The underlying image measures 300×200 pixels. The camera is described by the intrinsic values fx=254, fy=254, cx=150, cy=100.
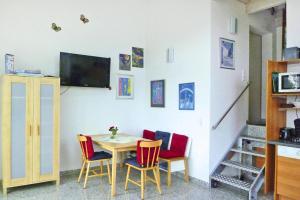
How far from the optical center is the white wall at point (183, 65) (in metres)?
4.40

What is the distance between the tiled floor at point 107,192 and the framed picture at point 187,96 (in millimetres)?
1395

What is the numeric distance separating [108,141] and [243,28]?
3.29 m

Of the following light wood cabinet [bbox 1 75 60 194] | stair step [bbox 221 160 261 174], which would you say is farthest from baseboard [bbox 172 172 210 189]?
light wood cabinet [bbox 1 75 60 194]

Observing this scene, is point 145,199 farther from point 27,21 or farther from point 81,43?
point 27,21

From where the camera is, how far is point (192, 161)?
4.62 meters

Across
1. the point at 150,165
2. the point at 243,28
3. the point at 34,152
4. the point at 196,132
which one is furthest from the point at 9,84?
the point at 243,28

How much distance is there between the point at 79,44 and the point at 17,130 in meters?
2.03

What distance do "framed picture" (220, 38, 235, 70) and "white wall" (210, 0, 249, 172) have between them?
3.1 inches

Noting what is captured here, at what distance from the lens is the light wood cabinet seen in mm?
3932

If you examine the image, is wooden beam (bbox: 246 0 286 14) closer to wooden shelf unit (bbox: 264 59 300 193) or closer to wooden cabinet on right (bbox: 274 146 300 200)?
wooden shelf unit (bbox: 264 59 300 193)

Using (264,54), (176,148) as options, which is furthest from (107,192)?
(264,54)

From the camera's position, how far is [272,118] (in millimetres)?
3744

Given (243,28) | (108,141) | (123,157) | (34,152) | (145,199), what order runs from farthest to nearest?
1. (123,157)
2. (243,28)
3. (108,141)
4. (34,152)
5. (145,199)

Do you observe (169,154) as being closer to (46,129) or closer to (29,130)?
(46,129)
